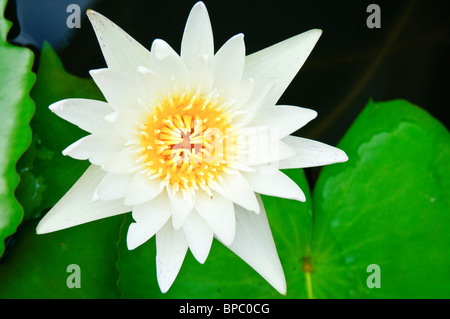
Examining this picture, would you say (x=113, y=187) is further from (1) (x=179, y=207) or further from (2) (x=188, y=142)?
(2) (x=188, y=142)

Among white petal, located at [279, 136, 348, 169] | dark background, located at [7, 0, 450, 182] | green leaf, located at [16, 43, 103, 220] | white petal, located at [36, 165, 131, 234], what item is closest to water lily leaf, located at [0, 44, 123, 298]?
green leaf, located at [16, 43, 103, 220]

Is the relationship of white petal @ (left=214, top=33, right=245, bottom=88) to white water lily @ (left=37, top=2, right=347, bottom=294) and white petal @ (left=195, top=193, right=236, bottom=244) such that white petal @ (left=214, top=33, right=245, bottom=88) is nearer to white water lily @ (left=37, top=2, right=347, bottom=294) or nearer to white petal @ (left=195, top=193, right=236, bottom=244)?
white water lily @ (left=37, top=2, right=347, bottom=294)

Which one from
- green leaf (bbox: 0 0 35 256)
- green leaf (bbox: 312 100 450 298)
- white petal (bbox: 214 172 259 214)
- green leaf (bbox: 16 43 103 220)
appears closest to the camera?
white petal (bbox: 214 172 259 214)

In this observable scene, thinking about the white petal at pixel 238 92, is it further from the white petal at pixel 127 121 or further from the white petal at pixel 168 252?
A: the white petal at pixel 168 252

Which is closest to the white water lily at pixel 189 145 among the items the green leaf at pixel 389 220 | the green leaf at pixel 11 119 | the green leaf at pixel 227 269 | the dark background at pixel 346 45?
the green leaf at pixel 11 119
